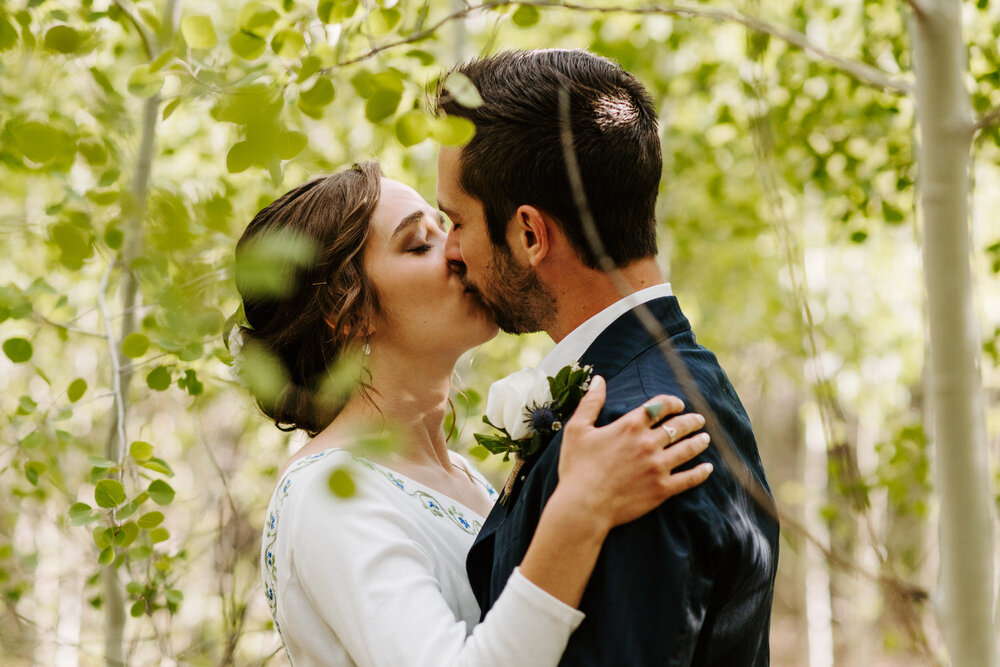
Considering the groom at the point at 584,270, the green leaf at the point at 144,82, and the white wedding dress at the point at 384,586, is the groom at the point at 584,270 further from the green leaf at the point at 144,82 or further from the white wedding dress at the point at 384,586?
the green leaf at the point at 144,82

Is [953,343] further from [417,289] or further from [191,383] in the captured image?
[191,383]

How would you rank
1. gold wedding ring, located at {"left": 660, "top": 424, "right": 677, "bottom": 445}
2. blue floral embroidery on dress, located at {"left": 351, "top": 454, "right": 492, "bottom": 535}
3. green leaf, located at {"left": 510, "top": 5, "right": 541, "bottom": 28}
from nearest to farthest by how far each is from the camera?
gold wedding ring, located at {"left": 660, "top": 424, "right": 677, "bottom": 445}, green leaf, located at {"left": 510, "top": 5, "right": 541, "bottom": 28}, blue floral embroidery on dress, located at {"left": 351, "top": 454, "right": 492, "bottom": 535}

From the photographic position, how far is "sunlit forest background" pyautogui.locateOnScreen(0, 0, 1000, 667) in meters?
1.28

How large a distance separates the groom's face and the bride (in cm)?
21

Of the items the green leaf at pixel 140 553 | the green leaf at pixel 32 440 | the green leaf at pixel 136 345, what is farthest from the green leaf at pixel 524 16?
the green leaf at pixel 32 440

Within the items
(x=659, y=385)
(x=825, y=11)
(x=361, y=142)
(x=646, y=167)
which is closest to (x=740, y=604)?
(x=659, y=385)

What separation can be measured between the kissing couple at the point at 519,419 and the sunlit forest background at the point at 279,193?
220 millimetres

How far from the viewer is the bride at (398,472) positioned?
57.2 inches

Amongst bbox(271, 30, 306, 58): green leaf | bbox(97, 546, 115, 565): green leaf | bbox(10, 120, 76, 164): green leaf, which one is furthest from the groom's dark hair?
bbox(97, 546, 115, 565): green leaf

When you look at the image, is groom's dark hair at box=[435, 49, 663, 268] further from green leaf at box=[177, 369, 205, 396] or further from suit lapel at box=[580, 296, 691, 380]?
green leaf at box=[177, 369, 205, 396]

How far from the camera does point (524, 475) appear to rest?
1.81m

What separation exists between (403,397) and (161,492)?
668 mm

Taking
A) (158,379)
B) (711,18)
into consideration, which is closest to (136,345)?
(158,379)

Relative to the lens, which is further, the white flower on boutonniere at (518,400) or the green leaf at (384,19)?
the white flower on boutonniere at (518,400)
